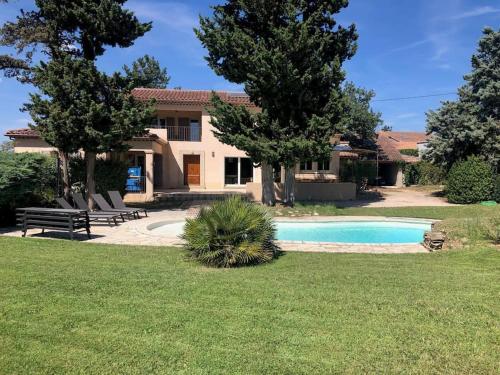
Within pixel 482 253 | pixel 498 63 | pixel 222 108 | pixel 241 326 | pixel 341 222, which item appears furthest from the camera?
pixel 498 63

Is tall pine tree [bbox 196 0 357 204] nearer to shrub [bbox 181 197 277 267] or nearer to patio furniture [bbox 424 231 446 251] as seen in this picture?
patio furniture [bbox 424 231 446 251]

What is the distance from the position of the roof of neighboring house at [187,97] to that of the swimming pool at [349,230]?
50.6 ft

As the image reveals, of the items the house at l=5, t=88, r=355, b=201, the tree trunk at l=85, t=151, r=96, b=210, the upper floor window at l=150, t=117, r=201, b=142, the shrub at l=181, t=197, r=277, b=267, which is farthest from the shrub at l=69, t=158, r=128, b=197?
the shrub at l=181, t=197, r=277, b=267

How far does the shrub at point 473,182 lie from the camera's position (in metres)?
25.0

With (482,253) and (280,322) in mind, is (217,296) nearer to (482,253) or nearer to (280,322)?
(280,322)

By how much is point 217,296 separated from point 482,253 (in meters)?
6.59

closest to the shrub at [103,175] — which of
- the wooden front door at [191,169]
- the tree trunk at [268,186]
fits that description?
the tree trunk at [268,186]

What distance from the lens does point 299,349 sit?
169 inches

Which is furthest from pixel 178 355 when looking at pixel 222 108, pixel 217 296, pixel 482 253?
pixel 222 108

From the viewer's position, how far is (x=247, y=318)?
16.9ft

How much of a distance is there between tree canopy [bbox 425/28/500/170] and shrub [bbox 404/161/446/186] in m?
14.5

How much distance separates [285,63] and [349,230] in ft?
26.7

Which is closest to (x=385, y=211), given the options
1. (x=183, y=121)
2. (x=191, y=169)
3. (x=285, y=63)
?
(x=285, y=63)

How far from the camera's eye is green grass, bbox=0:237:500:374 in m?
4.00
